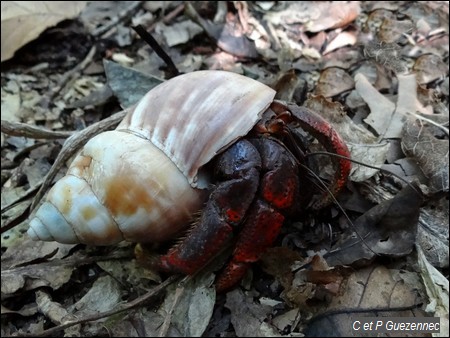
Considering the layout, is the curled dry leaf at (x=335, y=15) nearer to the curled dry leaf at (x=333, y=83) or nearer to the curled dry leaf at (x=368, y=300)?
the curled dry leaf at (x=333, y=83)

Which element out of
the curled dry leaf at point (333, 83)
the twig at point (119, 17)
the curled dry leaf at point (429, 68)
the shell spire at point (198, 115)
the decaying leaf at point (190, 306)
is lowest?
the decaying leaf at point (190, 306)

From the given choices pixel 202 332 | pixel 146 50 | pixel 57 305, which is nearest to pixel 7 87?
pixel 146 50

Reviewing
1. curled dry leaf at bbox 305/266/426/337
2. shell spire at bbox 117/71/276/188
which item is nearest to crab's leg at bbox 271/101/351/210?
shell spire at bbox 117/71/276/188

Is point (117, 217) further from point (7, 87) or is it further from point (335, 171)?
point (7, 87)

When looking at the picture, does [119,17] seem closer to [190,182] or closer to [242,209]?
[190,182]

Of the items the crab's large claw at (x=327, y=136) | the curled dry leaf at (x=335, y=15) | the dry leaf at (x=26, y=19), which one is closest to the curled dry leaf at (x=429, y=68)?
the curled dry leaf at (x=335, y=15)

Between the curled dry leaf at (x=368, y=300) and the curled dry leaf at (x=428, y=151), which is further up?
the curled dry leaf at (x=428, y=151)

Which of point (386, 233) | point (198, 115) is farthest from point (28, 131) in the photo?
point (386, 233)

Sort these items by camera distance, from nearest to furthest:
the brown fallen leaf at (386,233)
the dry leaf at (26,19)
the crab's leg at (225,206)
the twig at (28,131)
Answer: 1. the crab's leg at (225,206)
2. the brown fallen leaf at (386,233)
3. the twig at (28,131)
4. the dry leaf at (26,19)
